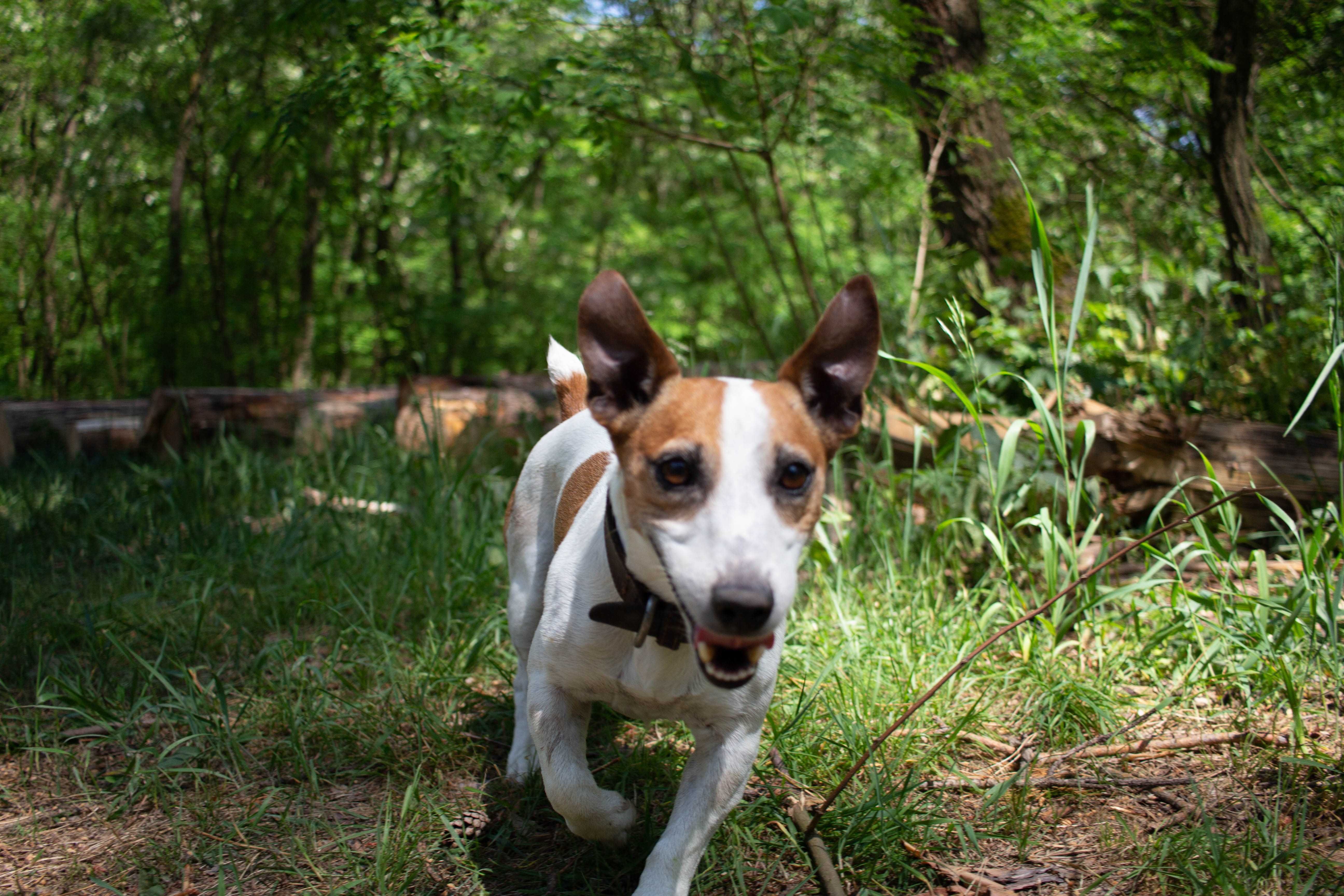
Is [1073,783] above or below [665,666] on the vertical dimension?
below

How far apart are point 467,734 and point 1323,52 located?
607 centimetres

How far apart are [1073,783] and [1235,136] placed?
4.38 metres

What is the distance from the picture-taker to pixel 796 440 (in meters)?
1.65

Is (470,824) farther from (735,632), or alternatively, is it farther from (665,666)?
(735,632)

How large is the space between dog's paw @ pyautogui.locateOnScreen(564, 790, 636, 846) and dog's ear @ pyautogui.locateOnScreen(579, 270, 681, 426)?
2.79 feet

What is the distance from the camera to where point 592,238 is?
35.8ft

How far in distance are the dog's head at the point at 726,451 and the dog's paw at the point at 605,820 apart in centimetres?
64

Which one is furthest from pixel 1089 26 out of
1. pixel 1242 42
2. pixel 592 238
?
pixel 592 238

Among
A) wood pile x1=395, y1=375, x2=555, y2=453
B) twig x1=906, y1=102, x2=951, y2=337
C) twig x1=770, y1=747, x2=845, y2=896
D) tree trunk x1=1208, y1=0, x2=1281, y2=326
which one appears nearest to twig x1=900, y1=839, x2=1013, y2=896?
twig x1=770, y1=747, x2=845, y2=896

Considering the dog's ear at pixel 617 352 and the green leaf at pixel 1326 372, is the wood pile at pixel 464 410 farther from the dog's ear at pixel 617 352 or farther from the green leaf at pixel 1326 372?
the green leaf at pixel 1326 372

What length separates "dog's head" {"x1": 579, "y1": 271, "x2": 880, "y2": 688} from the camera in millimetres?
1473

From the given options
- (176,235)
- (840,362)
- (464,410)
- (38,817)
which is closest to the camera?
(840,362)

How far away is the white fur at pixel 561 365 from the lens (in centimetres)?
271

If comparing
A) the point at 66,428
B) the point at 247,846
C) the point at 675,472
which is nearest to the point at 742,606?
the point at 675,472
